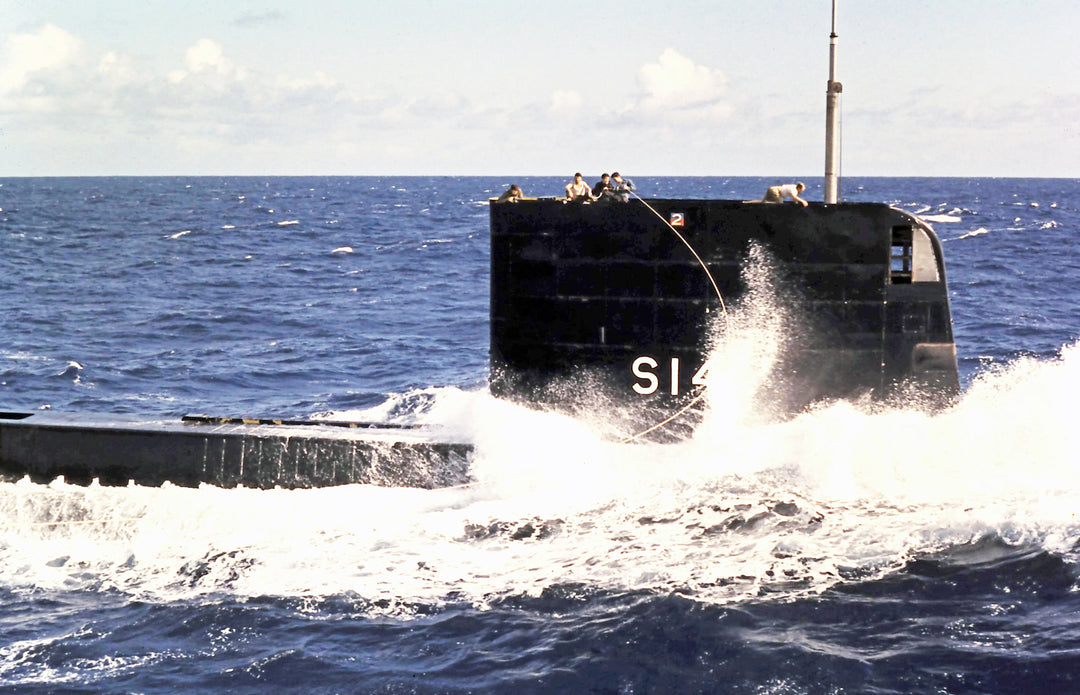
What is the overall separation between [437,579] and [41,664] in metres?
4.23

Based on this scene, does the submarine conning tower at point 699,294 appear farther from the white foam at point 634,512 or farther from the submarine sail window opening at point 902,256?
the white foam at point 634,512

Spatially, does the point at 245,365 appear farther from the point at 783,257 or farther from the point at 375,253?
the point at 375,253

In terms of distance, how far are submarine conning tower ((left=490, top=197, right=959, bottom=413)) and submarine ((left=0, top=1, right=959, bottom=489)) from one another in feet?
0.05

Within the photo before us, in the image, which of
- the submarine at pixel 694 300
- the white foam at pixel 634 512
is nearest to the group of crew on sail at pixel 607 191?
the submarine at pixel 694 300

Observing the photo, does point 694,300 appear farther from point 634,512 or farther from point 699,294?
point 634,512

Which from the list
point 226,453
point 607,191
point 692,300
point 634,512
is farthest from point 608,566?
point 226,453

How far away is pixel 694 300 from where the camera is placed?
15.0 meters

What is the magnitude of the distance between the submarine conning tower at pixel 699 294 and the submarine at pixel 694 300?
0.02 metres

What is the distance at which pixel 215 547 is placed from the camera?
1552 cm

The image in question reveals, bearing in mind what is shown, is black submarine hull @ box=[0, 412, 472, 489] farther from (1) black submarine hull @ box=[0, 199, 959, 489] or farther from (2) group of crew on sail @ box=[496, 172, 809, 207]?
(2) group of crew on sail @ box=[496, 172, 809, 207]

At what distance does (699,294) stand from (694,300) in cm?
10

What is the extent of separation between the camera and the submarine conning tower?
48.1ft

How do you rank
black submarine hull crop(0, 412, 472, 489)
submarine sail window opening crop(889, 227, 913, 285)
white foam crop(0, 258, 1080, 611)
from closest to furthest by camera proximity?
1. white foam crop(0, 258, 1080, 611)
2. submarine sail window opening crop(889, 227, 913, 285)
3. black submarine hull crop(0, 412, 472, 489)

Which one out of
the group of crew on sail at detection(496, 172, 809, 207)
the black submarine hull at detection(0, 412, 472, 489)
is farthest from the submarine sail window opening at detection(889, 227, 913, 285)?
the black submarine hull at detection(0, 412, 472, 489)
